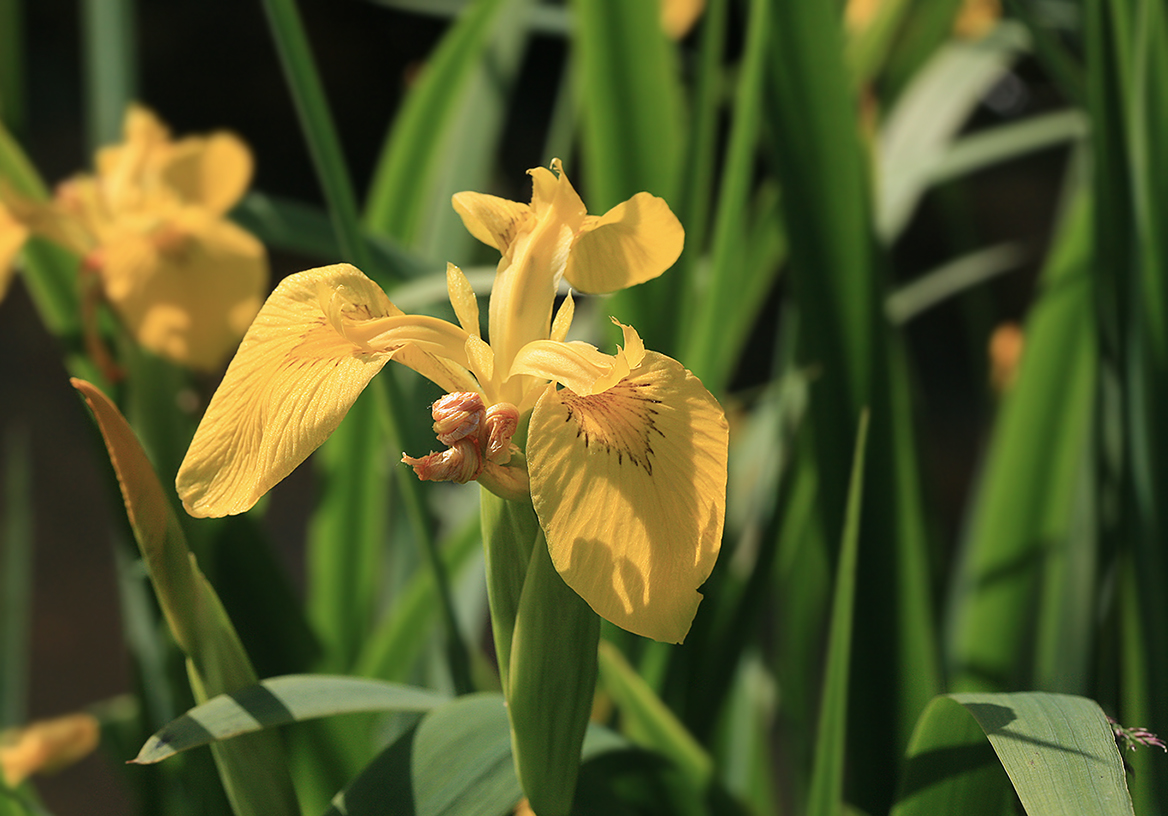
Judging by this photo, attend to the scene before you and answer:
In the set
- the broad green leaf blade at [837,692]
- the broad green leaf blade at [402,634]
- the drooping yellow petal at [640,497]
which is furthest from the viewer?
the broad green leaf blade at [402,634]

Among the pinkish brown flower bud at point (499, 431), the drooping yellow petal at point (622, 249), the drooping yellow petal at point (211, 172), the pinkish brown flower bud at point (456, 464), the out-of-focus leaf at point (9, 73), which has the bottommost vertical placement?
the pinkish brown flower bud at point (456, 464)

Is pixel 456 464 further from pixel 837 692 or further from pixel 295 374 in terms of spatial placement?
pixel 837 692

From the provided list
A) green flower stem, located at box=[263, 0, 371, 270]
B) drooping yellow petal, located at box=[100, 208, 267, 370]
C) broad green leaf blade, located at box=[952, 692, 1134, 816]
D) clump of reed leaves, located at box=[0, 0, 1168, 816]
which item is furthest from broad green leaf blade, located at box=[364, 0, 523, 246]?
broad green leaf blade, located at box=[952, 692, 1134, 816]


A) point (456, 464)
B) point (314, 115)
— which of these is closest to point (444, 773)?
point (456, 464)

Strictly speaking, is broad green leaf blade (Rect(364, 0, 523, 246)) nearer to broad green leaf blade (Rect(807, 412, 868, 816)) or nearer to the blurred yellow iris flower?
the blurred yellow iris flower

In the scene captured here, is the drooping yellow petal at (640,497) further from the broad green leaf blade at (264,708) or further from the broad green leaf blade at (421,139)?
the broad green leaf blade at (421,139)

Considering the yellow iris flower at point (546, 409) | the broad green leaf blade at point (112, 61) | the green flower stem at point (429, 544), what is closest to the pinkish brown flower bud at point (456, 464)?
the yellow iris flower at point (546, 409)

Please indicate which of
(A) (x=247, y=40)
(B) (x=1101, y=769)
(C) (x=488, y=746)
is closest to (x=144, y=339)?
(C) (x=488, y=746)
